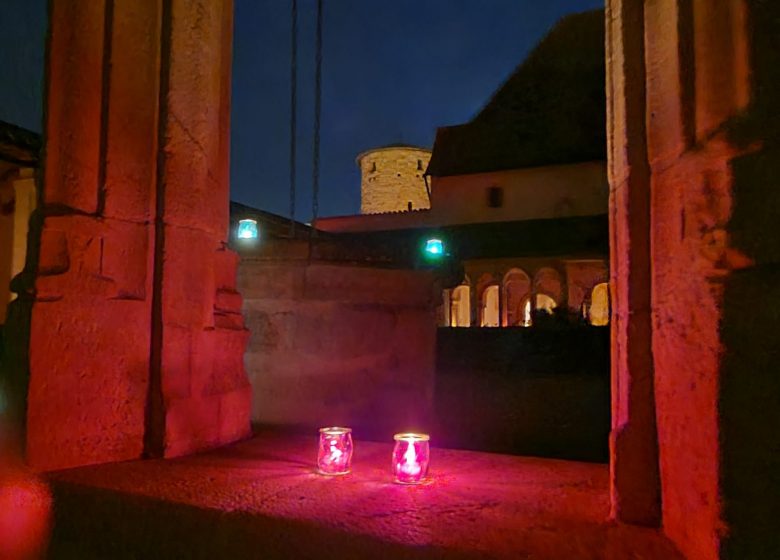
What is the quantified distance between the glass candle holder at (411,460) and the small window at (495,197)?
16.4 metres

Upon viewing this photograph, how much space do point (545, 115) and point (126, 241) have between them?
17.4 metres

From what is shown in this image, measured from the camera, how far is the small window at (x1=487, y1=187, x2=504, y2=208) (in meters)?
18.0

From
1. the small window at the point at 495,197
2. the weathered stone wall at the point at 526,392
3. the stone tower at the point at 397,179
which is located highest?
the stone tower at the point at 397,179

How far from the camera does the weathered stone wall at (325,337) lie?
405 centimetres

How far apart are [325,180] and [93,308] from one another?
174ft

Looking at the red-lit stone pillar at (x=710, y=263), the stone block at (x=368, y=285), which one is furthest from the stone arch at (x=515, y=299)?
the red-lit stone pillar at (x=710, y=263)

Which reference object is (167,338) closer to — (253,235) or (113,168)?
(113,168)

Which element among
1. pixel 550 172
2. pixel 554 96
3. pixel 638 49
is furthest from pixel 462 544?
pixel 554 96

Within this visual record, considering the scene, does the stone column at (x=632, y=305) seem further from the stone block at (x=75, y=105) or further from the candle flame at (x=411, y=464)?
the stone block at (x=75, y=105)

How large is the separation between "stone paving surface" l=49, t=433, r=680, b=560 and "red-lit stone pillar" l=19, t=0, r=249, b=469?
0.21 meters

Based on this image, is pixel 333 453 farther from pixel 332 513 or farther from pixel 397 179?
pixel 397 179

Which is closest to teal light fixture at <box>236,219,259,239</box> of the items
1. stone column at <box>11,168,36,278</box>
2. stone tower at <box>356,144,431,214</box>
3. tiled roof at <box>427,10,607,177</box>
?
stone column at <box>11,168,36,278</box>

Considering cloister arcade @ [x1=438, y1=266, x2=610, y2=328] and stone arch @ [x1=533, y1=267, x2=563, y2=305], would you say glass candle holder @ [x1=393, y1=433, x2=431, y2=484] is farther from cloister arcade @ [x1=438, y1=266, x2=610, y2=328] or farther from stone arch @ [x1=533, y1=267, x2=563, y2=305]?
stone arch @ [x1=533, y1=267, x2=563, y2=305]

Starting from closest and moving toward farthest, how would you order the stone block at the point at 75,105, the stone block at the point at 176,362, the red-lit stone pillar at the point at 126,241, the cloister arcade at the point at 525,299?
the red-lit stone pillar at the point at 126,241 → the stone block at the point at 75,105 → the stone block at the point at 176,362 → the cloister arcade at the point at 525,299
